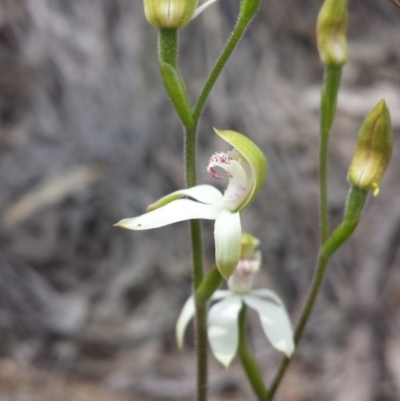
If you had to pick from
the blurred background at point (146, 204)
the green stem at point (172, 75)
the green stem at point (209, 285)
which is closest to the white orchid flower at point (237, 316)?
the green stem at point (209, 285)

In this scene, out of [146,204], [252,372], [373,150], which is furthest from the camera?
[146,204]

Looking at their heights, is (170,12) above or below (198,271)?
above

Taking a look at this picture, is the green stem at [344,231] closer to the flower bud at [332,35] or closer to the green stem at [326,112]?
the green stem at [326,112]

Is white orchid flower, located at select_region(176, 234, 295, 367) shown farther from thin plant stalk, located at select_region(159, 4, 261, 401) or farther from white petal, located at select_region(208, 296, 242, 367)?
thin plant stalk, located at select_region(159, 4, 261, 401)

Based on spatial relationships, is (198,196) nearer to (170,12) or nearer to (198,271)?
(198,271)

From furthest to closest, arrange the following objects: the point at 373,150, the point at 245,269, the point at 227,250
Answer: the point at 245,269
the point at 373,150
the point at 227,250

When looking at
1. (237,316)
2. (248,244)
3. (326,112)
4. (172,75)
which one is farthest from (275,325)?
(172,75)
